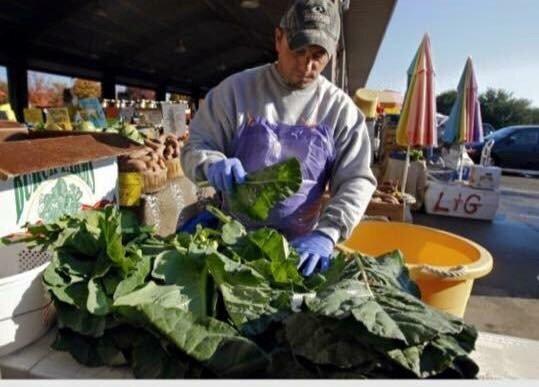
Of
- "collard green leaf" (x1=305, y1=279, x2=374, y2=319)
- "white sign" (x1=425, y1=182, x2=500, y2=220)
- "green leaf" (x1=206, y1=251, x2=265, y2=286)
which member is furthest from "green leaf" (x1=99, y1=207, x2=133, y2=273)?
"white sign" (x1=425, y1=182, x2=500, y2=220)

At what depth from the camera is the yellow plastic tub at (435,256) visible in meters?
2.14

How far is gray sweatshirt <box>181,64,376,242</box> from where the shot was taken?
5.93 feet

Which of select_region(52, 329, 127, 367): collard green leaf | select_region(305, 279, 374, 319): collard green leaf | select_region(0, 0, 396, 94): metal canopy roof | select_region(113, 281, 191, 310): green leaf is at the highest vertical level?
select_region(0, 0, 396, 94): metal canopy roof

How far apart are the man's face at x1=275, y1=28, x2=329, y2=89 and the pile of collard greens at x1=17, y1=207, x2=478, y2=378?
0.78 metres

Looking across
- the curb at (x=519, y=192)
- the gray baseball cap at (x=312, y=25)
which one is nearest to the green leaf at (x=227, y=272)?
the gray baseball cap at (x=312, y=25)

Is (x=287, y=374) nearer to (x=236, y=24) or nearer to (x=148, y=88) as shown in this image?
(x=236, y=24)

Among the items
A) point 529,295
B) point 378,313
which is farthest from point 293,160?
point 529,295

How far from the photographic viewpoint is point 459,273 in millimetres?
2117

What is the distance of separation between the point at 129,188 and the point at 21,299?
195 centimetres

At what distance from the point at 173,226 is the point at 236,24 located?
13080 mm

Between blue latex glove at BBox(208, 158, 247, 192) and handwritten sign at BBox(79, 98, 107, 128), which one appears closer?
blue latex glove at BBox(208, 158, 247, 192)

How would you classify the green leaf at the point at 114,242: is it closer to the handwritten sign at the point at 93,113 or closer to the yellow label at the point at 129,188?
the yellow label at the point at 129,188

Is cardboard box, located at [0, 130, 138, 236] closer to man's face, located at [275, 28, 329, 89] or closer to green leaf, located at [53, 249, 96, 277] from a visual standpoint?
green leaf, located at [53, 249, 96, 277]

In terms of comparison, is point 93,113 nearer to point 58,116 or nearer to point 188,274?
point 58,116
